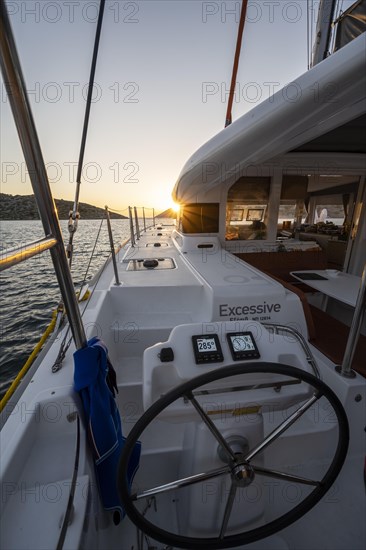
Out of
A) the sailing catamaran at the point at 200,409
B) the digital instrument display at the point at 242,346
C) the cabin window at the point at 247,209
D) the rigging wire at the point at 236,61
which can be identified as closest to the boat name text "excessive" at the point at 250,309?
the sailing catamaran at the point at 200,409

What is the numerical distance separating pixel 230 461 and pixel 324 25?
4.98m

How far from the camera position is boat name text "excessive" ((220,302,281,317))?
1.88m

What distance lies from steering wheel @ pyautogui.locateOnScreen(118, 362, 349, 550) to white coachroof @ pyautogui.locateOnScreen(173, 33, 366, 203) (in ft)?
3.47

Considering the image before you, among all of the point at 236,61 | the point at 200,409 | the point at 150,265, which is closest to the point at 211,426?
the point at 200,409

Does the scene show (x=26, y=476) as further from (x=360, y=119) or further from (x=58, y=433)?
(x=360, y=119)

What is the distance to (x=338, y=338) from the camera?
1.91 m

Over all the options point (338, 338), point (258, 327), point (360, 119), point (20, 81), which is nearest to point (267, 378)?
point (258, 327)

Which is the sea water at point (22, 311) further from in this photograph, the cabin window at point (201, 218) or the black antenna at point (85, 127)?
the cabin window at point (201, 218)

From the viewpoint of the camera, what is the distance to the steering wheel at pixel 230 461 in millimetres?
720

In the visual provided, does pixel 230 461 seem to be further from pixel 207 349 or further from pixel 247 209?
pixel 247 209

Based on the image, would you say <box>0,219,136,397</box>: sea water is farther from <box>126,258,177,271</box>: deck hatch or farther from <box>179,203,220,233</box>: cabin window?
<box>179,203,220,233</box>: cabin window

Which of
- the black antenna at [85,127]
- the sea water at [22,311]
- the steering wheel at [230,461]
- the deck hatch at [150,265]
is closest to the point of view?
the steering wheel at [230,461]

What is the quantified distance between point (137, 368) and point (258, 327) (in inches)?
44.8

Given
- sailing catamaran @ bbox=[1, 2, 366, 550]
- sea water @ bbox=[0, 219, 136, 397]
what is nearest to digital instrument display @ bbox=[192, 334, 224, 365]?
sailing catamaran @ bbox=[1, 2, 366, 550]
